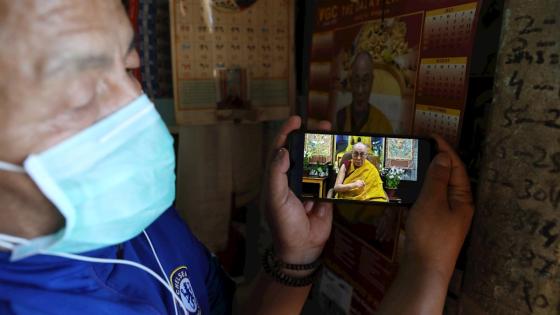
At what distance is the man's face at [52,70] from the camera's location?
0.41 metres

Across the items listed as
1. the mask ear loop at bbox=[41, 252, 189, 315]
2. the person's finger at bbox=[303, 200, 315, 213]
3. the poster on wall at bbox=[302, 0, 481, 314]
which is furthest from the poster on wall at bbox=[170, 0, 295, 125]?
the mask ear loop at bbox=[41, 252, 189, 315]

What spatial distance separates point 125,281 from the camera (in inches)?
22.3

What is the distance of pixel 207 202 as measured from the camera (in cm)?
109

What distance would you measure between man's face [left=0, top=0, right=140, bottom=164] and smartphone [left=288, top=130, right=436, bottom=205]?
306 millimetres

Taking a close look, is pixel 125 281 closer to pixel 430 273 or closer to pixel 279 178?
pixel 279 178

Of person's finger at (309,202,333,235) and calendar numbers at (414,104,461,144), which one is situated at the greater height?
calendar numbers at (414,104,461,144)

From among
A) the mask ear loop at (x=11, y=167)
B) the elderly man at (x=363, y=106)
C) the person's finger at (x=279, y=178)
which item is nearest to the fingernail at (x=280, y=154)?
the person's finger at (x=279, y=178)

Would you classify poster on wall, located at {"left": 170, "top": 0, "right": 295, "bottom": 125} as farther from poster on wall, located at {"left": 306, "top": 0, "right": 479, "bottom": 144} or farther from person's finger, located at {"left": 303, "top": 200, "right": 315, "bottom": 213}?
person's finger, located at {"left": 303, "top": 200, "right": 315, "bottom": 213}

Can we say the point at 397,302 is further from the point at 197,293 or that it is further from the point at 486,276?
the point at 197,293

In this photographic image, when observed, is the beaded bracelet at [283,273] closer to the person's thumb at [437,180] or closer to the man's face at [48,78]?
the person's thumb at [437,180]

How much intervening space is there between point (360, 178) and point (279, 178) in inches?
5.1

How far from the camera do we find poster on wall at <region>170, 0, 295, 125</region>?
0.98m

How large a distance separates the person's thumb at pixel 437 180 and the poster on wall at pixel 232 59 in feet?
1.82

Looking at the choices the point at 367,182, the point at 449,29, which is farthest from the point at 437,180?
the point at 449,29
